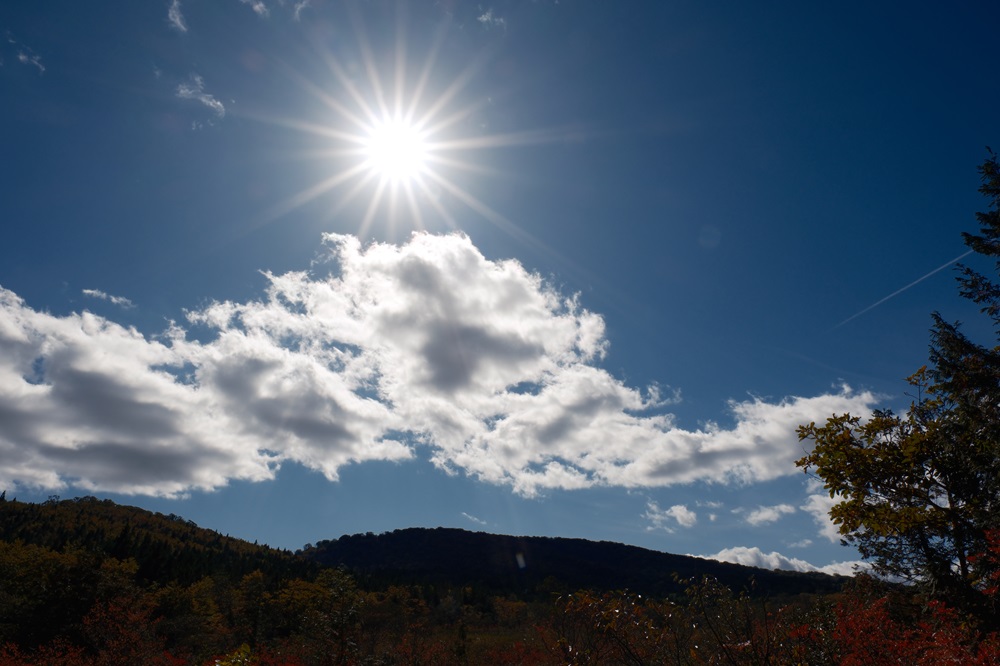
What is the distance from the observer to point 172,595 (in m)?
55.4

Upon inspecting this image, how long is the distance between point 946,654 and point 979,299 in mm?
7500

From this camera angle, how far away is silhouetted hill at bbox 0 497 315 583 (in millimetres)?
68875

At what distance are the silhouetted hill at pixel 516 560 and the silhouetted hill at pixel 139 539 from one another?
3512 cm

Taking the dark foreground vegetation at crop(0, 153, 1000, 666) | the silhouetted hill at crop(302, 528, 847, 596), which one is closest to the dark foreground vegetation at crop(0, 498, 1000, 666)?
the dark foreground vegetation at crop(0, 153, 1000, 666)

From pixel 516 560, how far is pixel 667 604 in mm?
172899

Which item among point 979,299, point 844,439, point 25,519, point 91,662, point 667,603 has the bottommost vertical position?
point 91,662

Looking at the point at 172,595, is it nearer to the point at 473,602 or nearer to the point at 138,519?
the point at 473,602

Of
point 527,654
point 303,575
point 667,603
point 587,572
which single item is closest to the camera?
point 667,603

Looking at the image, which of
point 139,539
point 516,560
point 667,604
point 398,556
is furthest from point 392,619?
point 398,556

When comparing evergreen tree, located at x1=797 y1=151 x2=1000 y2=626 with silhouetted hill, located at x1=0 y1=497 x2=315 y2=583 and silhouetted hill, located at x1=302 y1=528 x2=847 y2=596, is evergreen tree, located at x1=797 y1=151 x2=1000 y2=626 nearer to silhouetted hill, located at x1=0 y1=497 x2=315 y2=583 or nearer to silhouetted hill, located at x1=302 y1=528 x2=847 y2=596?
silhouetted hill, located at x1=0 y1=497 x2=315 y2=583

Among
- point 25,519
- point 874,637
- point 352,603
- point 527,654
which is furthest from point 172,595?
point 25,519

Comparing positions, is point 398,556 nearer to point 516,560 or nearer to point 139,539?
point 516,560

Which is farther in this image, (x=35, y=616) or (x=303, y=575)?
(x=303, y=575)

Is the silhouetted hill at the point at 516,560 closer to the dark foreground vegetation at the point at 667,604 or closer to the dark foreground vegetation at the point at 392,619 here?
the dark foreground vegetation at the point at 392,619
